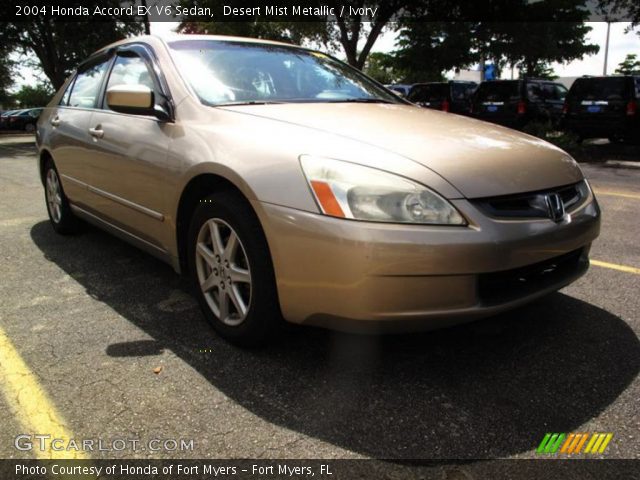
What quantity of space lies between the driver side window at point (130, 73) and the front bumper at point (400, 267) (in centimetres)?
155

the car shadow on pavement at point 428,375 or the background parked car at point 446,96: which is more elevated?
the background parked car at point 446,96

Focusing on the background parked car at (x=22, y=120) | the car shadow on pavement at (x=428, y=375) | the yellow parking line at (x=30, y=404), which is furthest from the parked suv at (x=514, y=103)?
the background parked car at (x=22, y=120)

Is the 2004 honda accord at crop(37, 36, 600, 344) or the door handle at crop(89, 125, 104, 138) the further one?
the door handle at crop(89, 125, 104, 138)

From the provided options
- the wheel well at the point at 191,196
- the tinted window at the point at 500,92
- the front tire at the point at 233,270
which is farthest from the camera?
the tinted window at the point at 500,92

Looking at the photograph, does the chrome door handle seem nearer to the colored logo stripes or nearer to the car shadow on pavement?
the car shadow on pavement

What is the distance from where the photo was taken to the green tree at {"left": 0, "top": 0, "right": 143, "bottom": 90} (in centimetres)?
1961

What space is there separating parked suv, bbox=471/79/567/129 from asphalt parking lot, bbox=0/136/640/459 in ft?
34.2

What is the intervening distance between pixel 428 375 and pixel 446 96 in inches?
530

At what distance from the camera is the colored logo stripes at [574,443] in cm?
187

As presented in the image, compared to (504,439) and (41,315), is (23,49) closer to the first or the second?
(41,315)

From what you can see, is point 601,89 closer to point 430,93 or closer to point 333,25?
point 430,93

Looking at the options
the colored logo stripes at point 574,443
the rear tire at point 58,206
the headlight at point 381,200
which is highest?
the headlight at point 381,200

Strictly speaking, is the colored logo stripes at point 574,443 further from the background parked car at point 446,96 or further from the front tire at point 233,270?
the background parked car at point 446,96

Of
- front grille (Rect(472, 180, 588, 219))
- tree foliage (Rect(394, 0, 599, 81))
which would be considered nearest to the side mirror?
front grille (Rect(472, 180, 588, 219))
